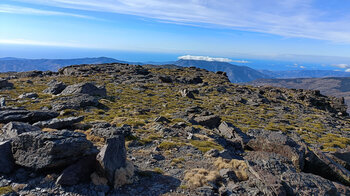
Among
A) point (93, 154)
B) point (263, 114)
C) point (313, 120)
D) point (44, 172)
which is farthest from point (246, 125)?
point (44, 172)

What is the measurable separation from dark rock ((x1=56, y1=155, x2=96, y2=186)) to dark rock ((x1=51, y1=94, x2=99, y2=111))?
25.2 metres

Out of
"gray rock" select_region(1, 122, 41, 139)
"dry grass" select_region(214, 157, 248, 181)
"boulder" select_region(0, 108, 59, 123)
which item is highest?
"gray rock" select_region(1, 122, 41, 139)

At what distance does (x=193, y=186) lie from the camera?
1402 cm

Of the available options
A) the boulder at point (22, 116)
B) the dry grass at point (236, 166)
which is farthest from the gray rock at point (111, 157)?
the boulder at point (22, 116)

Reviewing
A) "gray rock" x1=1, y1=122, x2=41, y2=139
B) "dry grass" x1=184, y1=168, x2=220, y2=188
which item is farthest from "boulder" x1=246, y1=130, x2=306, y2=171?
"gray rock" x1=1, y1=122, x2=41, y2=139

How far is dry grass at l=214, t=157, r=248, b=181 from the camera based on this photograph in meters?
15.7

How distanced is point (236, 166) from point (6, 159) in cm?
1785

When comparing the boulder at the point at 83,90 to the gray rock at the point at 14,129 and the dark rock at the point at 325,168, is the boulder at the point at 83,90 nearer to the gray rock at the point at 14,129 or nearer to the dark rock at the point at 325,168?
the gray rock at the point at 14,129

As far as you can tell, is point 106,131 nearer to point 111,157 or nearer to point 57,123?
point 57,123

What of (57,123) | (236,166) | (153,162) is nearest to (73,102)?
(57,123)

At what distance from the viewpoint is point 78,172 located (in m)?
13.1

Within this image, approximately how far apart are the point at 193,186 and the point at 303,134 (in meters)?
34.8

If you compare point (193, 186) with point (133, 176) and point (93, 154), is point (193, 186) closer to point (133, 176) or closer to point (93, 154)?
point (133, 176)

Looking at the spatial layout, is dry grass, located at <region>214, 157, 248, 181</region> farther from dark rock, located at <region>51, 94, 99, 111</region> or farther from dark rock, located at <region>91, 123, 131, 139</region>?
dark rock, located at <region>51, 94, 99, 111</region>
